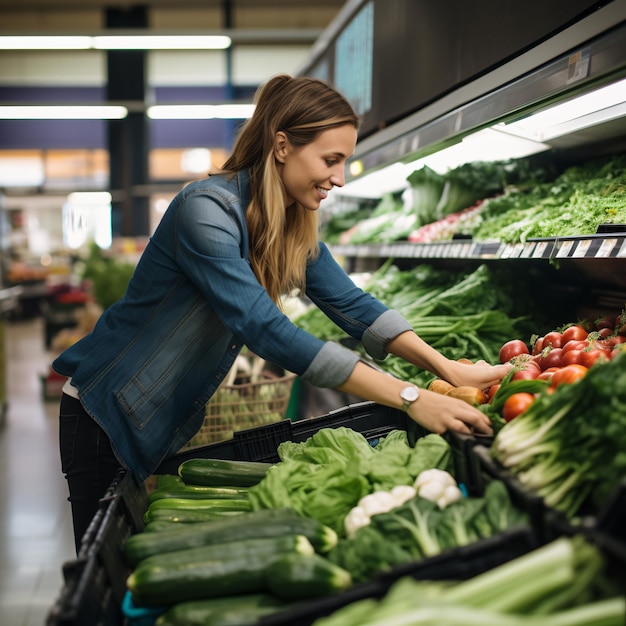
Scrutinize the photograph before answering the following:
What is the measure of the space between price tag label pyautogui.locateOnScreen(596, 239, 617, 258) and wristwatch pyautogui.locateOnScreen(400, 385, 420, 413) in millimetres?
797

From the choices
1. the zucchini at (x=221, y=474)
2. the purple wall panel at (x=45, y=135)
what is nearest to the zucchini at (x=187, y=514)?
the zucchini at (x=221, y=474)

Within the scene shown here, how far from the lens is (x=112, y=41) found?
7625 millimetres

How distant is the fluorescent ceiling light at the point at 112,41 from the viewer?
7547 mm

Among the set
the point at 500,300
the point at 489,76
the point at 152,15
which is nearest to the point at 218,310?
the point at 489,76

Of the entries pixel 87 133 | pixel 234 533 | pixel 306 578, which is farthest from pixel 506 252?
pixel 87 133

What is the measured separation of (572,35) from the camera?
6.92ft

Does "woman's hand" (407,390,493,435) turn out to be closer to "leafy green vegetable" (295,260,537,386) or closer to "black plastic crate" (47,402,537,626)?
"black plastic crate" (47,402,537,626)

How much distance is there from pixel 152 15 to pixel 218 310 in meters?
14.5

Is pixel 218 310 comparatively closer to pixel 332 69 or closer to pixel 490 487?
pixel 490 487


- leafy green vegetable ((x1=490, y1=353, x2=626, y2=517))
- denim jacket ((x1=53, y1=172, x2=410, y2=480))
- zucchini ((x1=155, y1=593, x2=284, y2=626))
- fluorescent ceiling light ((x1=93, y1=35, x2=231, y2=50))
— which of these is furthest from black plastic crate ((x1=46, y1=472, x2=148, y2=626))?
fluorescent ceiling light ((x1=93, y1=35, x2=231, y2=50))

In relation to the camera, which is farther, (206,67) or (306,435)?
(206,67)

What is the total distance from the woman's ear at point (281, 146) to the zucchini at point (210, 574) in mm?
1167

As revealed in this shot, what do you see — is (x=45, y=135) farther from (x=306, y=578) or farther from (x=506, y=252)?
(x=306, y=578)

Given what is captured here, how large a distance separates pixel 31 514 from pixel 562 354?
3.82 metres
